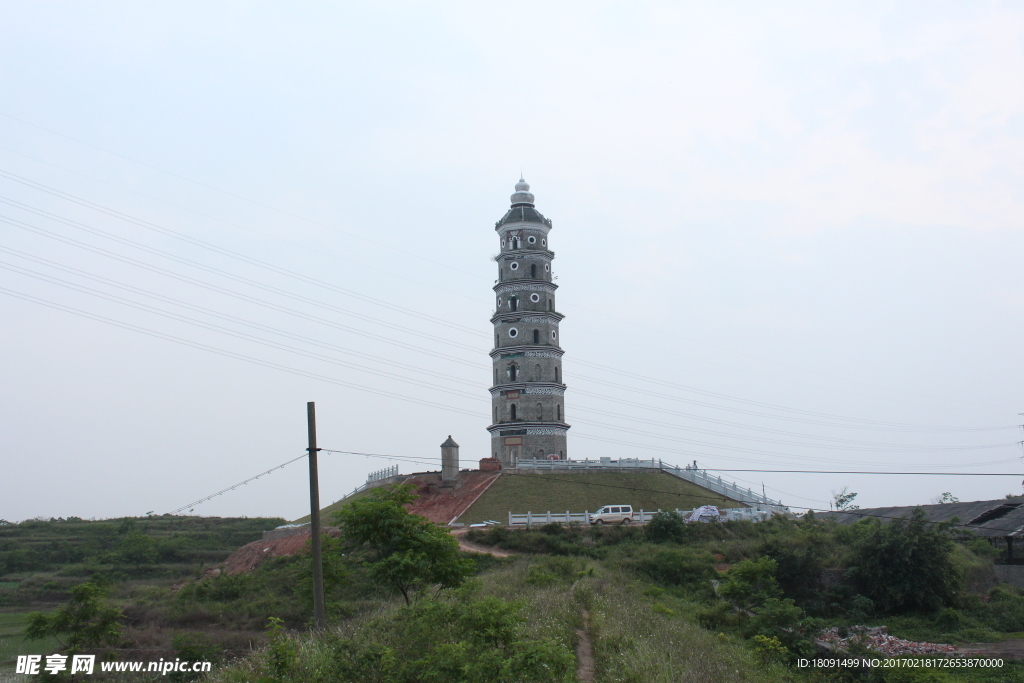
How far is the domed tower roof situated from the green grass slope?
71.6 ft

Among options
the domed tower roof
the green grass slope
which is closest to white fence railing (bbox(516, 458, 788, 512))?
the green grass slope

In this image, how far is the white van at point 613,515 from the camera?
1823 inches

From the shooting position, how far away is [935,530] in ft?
115

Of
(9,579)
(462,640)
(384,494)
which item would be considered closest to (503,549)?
Answer: (384,494)

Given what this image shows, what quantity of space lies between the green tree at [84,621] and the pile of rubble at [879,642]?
22773 mm

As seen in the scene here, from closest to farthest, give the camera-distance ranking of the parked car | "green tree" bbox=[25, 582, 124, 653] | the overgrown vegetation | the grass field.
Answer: the overgrown vegetation, "green tree" bbox=[25, 582, 124, 653], the grass field, the parked car

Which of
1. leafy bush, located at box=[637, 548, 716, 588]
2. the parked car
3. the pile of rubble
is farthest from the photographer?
the parked car

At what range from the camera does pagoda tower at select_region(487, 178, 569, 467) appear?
62.3 m

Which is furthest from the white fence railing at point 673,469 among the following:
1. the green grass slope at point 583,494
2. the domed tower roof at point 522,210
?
the domed tower roof at point 522,210

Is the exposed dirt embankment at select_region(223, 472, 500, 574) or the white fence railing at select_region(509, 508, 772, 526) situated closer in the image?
the white fence railing at select_region(509, 508, 772, 526)

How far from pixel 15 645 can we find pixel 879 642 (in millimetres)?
33084

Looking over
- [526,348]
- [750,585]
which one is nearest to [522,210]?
[526,348]

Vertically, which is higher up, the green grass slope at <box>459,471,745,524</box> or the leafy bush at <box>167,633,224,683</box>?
the green grass slope at <box>459,471,745,524</box>

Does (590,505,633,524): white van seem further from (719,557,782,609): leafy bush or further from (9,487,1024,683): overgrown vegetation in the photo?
(719,557,782,609): leafy bush
